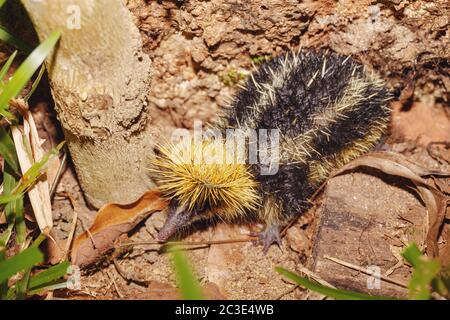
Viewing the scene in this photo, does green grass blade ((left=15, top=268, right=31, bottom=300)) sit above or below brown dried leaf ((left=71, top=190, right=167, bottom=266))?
below

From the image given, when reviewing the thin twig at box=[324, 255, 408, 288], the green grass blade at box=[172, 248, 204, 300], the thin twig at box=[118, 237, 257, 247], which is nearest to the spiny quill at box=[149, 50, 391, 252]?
the thin twig at box=[118, 237, 257, 247]

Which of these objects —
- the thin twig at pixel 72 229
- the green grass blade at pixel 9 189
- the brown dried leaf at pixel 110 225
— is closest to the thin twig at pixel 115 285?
the brown dried leaf at pixel 110 225

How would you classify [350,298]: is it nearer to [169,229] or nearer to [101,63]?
[169,229]

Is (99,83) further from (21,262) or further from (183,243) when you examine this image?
(183,243)

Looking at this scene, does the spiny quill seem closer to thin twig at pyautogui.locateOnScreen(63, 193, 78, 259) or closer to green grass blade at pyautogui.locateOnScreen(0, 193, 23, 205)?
thin twig at pyautogui.locateOnScreen(63, 193, 78, 259)

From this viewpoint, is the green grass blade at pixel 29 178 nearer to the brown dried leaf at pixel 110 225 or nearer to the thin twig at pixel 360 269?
the brown dried leaf at pixel 110 225

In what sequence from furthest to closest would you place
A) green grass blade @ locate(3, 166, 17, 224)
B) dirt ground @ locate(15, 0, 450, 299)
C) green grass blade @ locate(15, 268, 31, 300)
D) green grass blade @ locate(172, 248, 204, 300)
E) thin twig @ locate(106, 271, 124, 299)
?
dirt ground @ locate(15, 0, 450, 299) < thin twig @ locate(106, 271, 124, 299) < green grass blade @ locate(3, 166, 17, 224) < green grass blade @ locate(15, 268, 31, 300) < green grass blade @ locate(172, 248, 204, 300)
